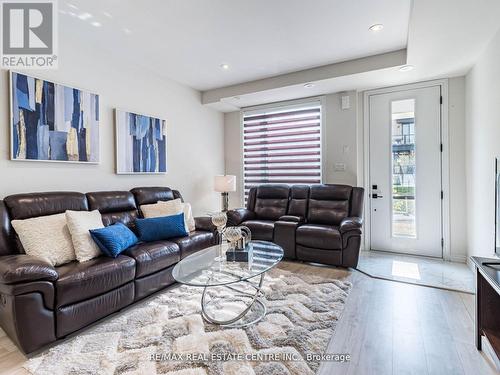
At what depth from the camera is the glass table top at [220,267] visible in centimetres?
192

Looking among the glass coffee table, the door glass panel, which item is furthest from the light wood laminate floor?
the door glass panel

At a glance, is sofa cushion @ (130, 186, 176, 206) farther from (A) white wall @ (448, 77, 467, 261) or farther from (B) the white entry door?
(A) white wall @ (448, 77, 467, 261)

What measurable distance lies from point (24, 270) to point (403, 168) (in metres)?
4.40

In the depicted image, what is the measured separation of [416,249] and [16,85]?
203 inches

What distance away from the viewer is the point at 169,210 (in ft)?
10.6

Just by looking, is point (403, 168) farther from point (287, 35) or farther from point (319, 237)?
point (287, 35)

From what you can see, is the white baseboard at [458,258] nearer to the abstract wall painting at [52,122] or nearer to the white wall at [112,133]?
the white wall at [112,133]

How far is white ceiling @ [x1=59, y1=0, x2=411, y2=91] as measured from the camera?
230cm

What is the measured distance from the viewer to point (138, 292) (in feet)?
7.80

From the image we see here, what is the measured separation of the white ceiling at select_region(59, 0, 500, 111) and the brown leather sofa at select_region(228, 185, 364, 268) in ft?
5.36

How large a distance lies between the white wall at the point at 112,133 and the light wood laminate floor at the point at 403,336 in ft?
4.66

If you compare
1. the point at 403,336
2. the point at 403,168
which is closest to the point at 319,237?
the point at 403,336

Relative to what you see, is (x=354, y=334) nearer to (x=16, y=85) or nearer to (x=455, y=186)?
(x=455, y=186)

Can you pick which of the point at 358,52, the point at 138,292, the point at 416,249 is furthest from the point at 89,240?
the point at 416,249
